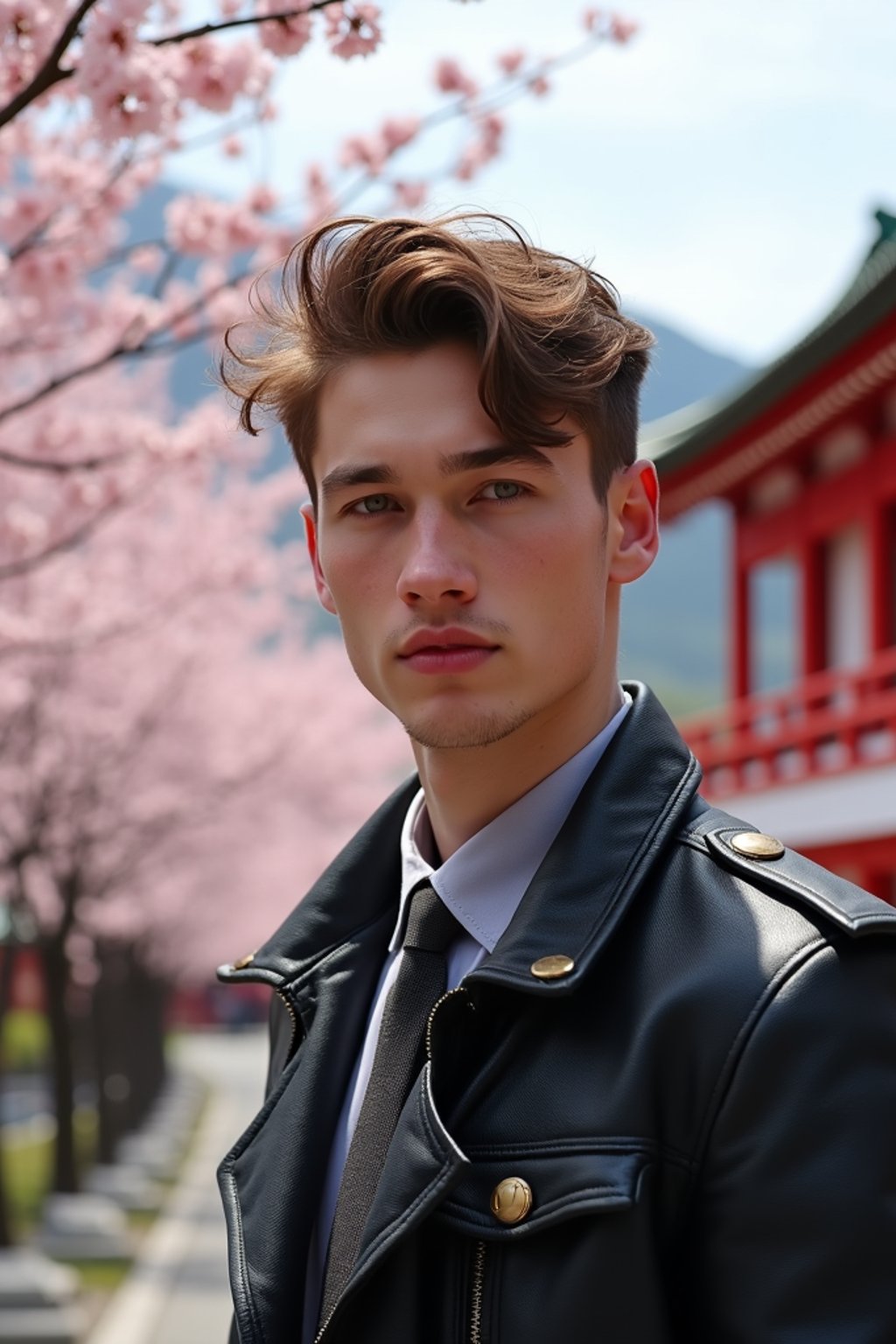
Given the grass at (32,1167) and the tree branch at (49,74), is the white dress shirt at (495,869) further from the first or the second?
the grass at (32,1167)

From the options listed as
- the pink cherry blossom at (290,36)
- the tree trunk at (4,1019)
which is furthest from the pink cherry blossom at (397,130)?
the tree trunk at (4,1019)

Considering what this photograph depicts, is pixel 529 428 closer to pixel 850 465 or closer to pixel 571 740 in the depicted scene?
pixel 571 740

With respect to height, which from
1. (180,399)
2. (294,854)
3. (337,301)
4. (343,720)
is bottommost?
(294,854)

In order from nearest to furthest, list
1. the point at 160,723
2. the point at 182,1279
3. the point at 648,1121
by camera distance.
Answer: the point at 648,1121 → the point at 182,1279 → the point at 160,723

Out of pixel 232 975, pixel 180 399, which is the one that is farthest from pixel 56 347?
pixel 180 399

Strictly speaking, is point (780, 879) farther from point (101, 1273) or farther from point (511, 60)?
point (101, 1273)

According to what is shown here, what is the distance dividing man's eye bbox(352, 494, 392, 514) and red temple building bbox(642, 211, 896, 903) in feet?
36.2

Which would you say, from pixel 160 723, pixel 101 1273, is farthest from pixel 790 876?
pixel 160 723

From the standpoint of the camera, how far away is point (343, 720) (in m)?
26.5

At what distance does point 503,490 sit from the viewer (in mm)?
1851

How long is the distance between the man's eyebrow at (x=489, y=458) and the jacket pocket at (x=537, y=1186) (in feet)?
2.29

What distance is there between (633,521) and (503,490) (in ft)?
0.83

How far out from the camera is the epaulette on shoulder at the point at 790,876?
5.31 ft

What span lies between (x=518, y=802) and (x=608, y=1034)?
14.2 inches
